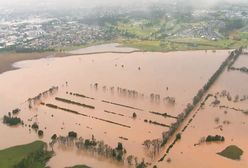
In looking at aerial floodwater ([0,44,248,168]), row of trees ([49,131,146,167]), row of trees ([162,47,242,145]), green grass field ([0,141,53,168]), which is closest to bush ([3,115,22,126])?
aerial floodwater ([0,44,248,168])

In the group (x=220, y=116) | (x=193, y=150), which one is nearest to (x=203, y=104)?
(x=220, y=116)

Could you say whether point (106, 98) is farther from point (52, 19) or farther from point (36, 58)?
point (52, 19)

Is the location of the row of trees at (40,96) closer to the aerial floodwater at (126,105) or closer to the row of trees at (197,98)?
the aerial floodwater at (126,105)

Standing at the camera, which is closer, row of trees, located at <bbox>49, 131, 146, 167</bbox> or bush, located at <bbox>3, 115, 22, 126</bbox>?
row of trees, located at <bbox>49, 131, 146, 167</bbox>

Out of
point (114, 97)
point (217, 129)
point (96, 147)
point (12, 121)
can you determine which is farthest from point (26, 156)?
point (217, 129)

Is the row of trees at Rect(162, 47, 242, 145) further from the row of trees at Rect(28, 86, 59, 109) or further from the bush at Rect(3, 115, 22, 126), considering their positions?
the row of trees at Rect(28, 86, 59, 109)

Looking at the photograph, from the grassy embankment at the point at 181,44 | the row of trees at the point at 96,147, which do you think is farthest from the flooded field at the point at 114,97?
the grassy embankment at the point at 181,44

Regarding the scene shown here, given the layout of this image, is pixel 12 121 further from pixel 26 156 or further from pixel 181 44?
pixel 181 44
